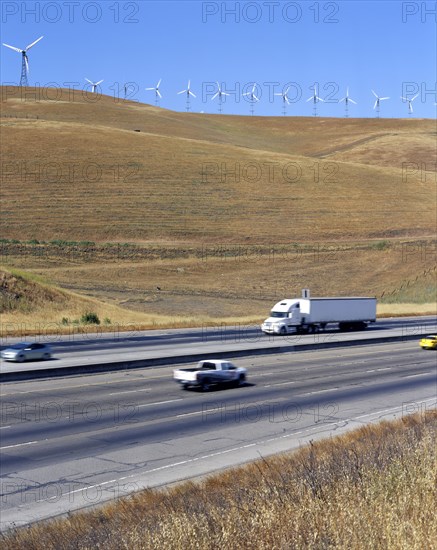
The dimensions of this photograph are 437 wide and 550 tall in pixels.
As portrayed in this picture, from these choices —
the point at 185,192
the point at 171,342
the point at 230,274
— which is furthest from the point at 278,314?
the point at 185,192

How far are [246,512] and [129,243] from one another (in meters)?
83.6

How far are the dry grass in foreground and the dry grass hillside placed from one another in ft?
170

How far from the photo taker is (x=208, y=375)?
85.0 ft

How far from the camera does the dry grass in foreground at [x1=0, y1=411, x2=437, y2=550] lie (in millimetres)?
8195

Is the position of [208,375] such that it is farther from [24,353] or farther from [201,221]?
[201,221]

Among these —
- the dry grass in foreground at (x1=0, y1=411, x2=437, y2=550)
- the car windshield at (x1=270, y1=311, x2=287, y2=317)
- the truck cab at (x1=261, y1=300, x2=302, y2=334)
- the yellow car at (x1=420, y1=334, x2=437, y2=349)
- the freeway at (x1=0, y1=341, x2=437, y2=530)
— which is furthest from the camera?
the car windshield at (x1=270, y1=311, x2=287, y2=317)

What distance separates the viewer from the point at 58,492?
14.1m

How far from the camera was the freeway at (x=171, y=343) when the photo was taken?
103 feet

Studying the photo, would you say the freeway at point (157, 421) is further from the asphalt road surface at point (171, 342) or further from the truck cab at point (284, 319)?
the truck cab at point (284, 319)

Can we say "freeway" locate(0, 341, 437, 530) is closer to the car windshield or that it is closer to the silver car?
the silver car

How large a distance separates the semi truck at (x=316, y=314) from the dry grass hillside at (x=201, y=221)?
1390 centimetres

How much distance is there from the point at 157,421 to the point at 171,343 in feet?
68.1

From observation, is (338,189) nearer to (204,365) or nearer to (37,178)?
(37,178)

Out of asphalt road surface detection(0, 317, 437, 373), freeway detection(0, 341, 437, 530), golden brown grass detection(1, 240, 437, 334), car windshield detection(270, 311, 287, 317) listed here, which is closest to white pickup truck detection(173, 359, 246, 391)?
freeway detection(0, 341, 437, 530)
